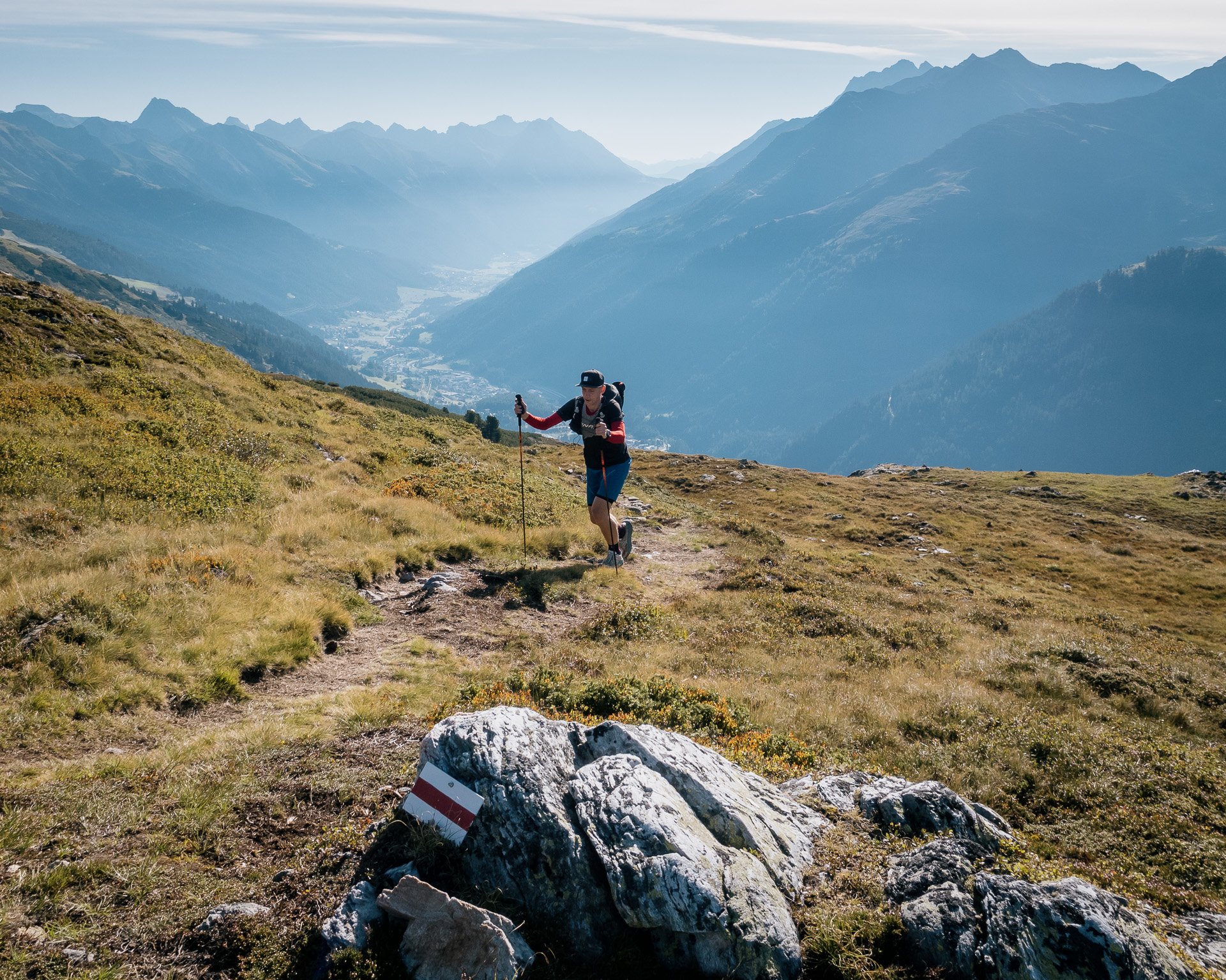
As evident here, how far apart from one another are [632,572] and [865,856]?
41.0 feet

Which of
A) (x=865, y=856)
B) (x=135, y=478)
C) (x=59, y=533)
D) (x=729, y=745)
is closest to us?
(x=865, y=856)

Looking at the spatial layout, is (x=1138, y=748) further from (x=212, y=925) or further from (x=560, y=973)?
(x=212, y=925)

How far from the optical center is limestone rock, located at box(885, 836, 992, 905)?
19.5ft

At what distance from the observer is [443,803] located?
5922 mm

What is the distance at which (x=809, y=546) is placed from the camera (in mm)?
29594

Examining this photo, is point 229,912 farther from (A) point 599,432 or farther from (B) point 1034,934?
(A) point 599,432

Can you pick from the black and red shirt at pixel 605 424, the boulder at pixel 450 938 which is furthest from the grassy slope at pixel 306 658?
the black and red shirt at pixel 605 424

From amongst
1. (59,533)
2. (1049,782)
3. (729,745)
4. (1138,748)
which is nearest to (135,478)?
(59,533)

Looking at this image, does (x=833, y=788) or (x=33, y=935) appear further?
(x=833, y=788)

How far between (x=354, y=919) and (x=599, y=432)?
11.5m

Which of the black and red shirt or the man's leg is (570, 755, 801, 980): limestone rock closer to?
the black and red shirt

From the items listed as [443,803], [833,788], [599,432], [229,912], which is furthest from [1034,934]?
[599,432]

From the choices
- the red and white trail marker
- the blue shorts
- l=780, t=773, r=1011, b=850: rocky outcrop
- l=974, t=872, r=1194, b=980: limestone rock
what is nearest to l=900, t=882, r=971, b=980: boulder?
l=974, t=872, r=1194, b=980: limestone rock

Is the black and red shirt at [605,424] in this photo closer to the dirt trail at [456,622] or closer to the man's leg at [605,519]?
the man's leg at [605,519]
